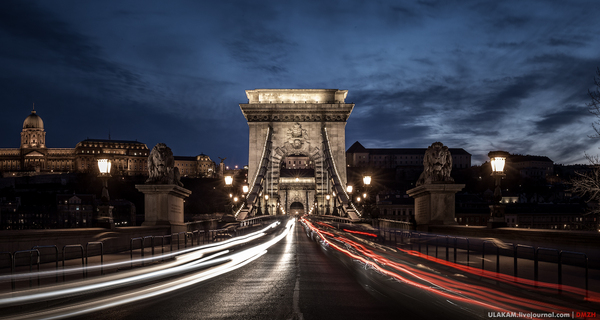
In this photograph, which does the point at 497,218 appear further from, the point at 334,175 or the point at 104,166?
the point at 334,175

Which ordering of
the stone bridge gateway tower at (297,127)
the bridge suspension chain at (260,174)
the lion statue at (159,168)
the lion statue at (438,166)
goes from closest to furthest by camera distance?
1. the lion statue at (438,166)
2. the lion statue at (159,168)
3. the bridge suspension chain at (260,174)
4. the stone bridge gateway tower at (297,127)

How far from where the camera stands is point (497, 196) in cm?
1653

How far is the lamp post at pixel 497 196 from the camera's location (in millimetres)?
16391

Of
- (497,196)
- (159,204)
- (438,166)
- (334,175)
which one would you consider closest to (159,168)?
(159,204)

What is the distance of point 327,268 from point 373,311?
18.3 ft

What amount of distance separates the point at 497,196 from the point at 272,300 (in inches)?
393

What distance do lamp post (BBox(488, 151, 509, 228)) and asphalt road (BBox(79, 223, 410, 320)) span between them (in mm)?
5903

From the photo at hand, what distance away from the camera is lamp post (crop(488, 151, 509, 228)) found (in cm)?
1639

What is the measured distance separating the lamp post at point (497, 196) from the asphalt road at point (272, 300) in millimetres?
5903

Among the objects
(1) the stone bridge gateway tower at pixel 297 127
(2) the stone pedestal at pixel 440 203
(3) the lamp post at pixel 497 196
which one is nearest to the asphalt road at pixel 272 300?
(3) the lamp post at pixel 497 196

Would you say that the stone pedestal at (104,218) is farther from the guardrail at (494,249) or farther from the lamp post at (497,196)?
the lamp post at (497,196)

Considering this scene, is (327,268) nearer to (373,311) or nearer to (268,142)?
(373,311)

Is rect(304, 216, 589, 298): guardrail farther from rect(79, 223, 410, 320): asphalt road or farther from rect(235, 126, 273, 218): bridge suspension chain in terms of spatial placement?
rect(235, 126, 273, 218): bridge suspension chain

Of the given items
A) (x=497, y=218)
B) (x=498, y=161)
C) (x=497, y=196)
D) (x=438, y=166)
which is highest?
(x=498, y=161)
